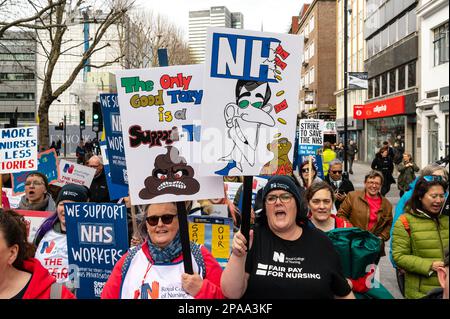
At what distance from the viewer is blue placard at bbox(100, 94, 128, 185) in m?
4.46

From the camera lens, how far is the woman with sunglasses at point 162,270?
2.79 m

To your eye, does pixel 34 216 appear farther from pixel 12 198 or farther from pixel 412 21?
pixel 412 21

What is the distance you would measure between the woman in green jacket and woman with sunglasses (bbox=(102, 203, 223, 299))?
189cm

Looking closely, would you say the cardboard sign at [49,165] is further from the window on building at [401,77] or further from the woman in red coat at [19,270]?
the window on building at [401,77]

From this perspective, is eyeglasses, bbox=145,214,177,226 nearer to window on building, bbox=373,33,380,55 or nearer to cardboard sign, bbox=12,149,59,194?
cardboard sign, bbox=12,149,59,194

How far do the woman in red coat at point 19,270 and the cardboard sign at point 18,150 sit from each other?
4.42 meters

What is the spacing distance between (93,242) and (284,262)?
2.12 meters

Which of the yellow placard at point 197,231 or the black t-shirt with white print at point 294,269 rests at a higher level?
the black t-shirt with white print at point 294,269

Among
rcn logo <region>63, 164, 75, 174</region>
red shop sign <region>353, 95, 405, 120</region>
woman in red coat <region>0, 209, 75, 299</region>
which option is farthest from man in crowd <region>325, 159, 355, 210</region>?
red shop sign <region>353, 95, 405, 120</region>

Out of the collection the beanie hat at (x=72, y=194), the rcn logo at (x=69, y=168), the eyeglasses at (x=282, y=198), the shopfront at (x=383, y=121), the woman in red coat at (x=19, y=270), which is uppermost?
the shopfront at (x=383, y=121)

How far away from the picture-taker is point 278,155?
2.76 meters

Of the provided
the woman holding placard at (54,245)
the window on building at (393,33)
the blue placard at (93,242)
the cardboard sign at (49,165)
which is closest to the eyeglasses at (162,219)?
the blue placard at (93,242)

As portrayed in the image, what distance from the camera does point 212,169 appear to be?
8.96 ft

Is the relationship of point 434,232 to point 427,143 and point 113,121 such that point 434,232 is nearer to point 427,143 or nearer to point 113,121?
point 113,121
